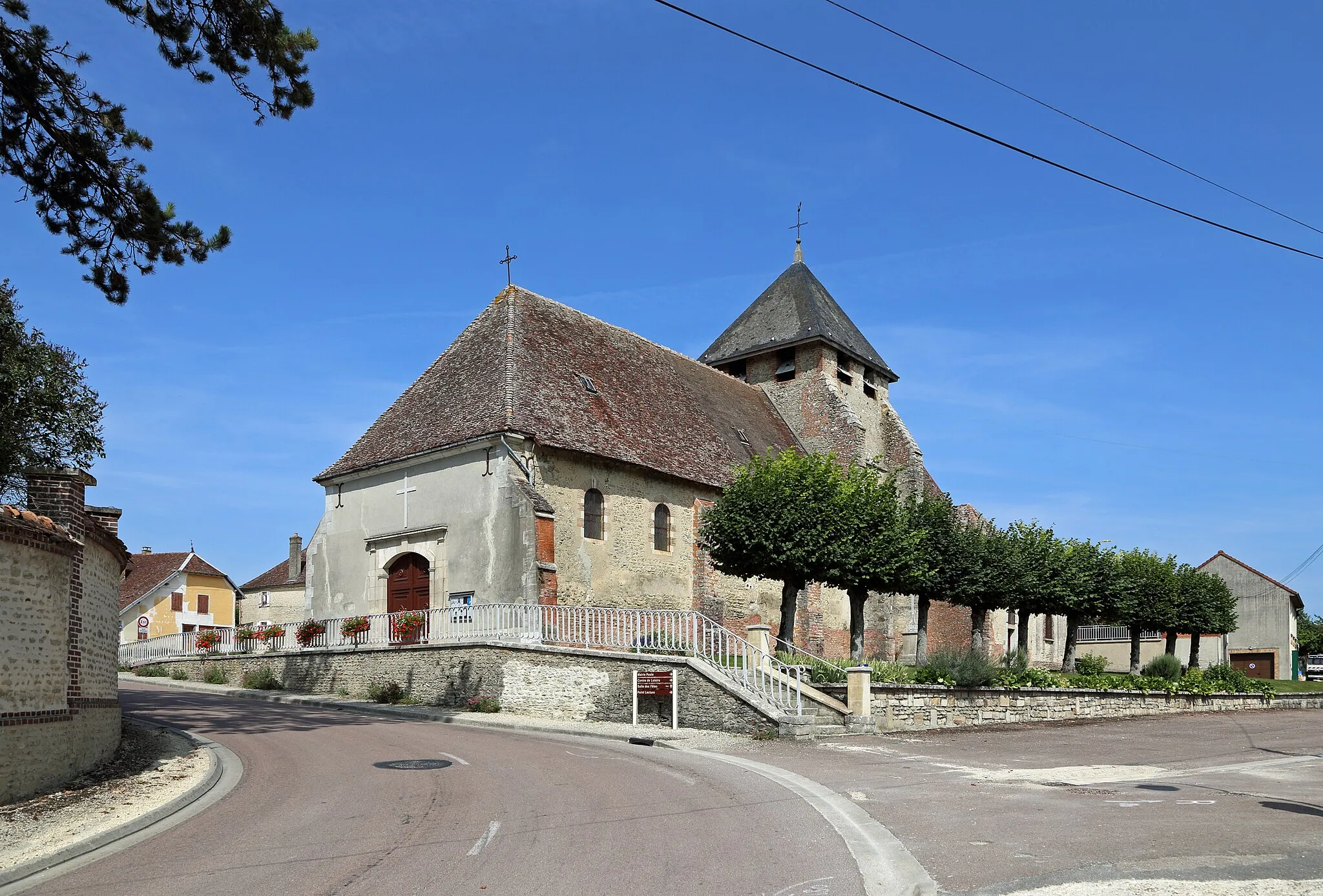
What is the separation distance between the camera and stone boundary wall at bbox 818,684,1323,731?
1897cm

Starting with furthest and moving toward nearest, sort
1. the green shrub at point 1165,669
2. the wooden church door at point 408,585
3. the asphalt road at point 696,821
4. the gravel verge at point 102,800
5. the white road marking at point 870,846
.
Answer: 1. the green shrub at point 1165,669
2. the wooden church door at point 408,585
3. the gravel verge at point 102,800
4. the asphalt road at point 696,821
5. the white road marking at point 870,846

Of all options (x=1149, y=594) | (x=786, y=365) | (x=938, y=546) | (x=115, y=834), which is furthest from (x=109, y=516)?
(x=1149, y=594)

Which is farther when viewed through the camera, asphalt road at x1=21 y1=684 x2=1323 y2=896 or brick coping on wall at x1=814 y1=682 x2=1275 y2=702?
brick coping on wall at x1=814 y1=682 x2=1275 y2=702

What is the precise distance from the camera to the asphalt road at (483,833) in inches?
262

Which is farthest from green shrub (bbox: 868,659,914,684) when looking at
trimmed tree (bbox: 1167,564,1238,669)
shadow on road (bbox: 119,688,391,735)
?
trimmed tree (bbox: 1167,564,1238,669)

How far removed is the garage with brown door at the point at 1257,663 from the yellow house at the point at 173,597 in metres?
53.8

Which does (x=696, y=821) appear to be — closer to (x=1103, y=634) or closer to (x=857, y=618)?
(x=857, y=618)

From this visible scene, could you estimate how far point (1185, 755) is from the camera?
15727 millimetres

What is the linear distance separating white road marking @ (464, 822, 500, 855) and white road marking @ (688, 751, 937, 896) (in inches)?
107

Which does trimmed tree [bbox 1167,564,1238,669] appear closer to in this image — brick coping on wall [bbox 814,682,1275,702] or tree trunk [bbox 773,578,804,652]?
brick coping on wall [bbox 814,682,1275,702]

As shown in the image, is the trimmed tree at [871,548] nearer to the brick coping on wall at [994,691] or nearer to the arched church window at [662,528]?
the brick coping on wall at [994,691]

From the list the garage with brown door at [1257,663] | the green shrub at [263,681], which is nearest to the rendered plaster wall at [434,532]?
the green shrub at [263,681]

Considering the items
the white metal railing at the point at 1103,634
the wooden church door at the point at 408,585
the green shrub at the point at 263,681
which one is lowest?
the white metal railing at the point at 1103,634

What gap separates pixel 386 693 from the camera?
21328 mm
